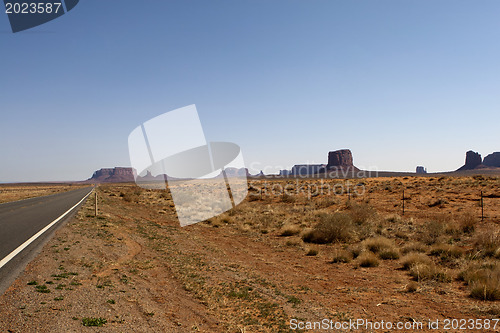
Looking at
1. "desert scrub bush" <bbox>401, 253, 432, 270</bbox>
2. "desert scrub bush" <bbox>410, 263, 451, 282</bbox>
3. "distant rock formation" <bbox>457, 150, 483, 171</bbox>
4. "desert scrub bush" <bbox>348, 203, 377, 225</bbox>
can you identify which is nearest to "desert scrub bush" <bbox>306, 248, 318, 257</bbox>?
"desert scrub bush" <bbox>401, 253, 432, 270</bbox>

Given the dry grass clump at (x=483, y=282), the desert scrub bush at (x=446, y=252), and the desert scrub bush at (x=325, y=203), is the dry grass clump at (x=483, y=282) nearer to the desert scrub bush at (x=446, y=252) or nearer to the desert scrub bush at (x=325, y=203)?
the desert scrub bush at (x=446, y=252)

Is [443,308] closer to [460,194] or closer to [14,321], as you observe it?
[14,321]

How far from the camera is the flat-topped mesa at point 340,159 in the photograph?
18112 cm

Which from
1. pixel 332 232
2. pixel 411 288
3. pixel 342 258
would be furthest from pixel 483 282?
pixel 332 232

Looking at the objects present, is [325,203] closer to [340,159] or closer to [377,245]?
[377,245]

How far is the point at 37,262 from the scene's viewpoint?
7625 millimetres

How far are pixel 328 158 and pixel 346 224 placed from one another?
18147cm

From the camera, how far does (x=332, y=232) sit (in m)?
15.3

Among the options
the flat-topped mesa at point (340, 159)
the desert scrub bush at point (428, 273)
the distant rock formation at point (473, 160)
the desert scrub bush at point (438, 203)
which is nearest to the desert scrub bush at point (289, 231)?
the desert scrub bush at point (428, 273)

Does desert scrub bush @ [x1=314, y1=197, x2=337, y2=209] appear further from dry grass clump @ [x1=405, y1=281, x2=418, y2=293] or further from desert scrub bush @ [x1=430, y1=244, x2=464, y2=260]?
dry grass clump @ [x1=405, y1=281, x2=418, y2=293]

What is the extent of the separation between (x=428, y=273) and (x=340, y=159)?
18299cm

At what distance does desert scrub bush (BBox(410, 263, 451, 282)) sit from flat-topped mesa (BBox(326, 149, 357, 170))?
174427 millimetres

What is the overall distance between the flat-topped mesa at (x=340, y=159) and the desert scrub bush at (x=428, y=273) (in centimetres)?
17443

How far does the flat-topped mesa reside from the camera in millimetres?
181125
